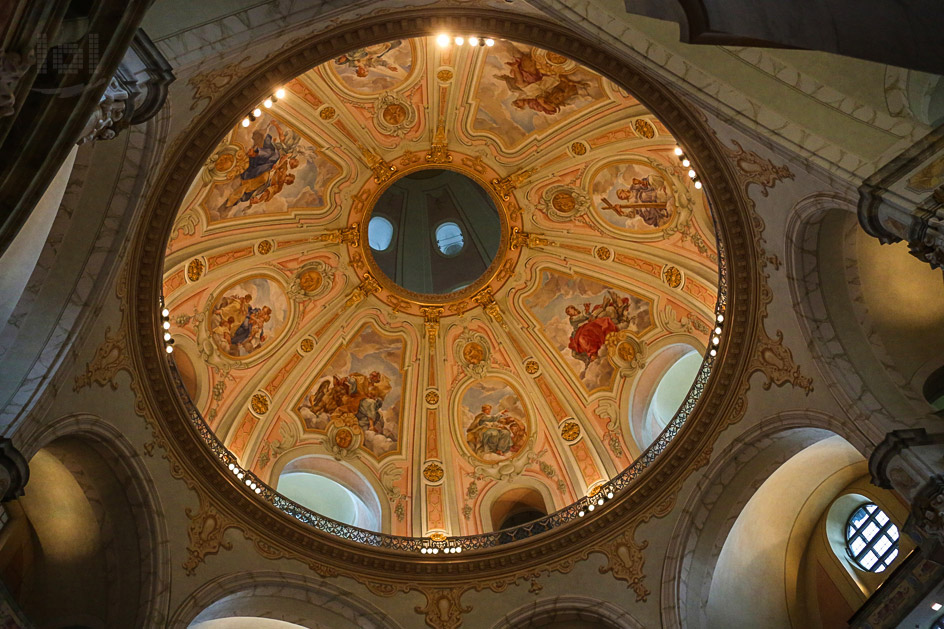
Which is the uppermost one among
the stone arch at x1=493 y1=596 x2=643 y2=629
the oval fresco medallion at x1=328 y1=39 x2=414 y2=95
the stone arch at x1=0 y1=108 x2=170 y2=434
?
the oval fresco medallion at x1=328 y1=39 x2=414 y2=95

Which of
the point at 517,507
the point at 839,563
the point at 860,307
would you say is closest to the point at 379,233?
the point at 517,507

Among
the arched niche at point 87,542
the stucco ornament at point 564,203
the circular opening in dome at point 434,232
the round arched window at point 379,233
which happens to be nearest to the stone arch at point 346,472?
the arched niche at point 87,542

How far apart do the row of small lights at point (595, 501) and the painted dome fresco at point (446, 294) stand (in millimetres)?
1282

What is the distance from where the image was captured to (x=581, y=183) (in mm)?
17406

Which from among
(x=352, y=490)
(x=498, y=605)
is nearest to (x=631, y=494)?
(x=498, y=605)

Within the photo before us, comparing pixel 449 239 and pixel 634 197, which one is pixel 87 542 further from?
pixel 634 197

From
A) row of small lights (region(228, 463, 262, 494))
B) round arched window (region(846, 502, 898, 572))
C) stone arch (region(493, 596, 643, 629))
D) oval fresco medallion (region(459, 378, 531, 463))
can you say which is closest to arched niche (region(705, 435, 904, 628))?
round arched window (region(846, 502, 898, 572))

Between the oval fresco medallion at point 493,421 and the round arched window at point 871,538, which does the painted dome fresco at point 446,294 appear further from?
the round arched window at point 871,538

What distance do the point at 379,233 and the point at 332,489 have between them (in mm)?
6588

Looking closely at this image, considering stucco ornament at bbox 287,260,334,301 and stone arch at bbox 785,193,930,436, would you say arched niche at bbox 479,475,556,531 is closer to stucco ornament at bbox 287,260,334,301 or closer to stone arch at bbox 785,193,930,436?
stucco ornament at bbox 287,260,334,301

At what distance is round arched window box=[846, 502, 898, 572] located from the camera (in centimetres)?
1255

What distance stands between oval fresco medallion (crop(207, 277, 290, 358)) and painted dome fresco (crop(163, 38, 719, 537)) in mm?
47

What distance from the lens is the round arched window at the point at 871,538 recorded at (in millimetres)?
12555

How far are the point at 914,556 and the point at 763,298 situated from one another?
13.4 feet
